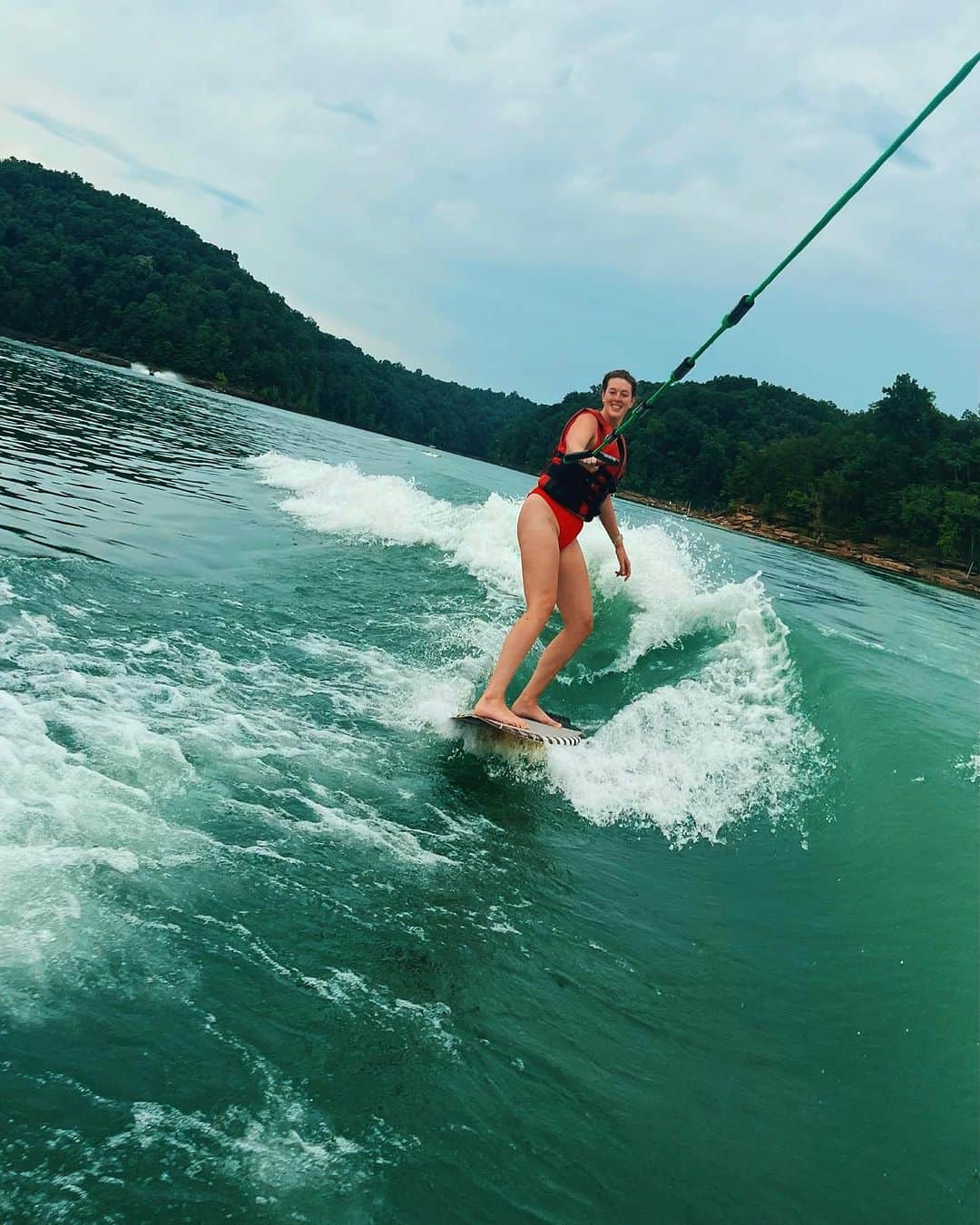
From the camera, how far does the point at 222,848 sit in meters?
3.38

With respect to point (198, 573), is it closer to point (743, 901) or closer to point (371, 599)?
point (371, 599)

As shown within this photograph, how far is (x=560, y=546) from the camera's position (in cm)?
564

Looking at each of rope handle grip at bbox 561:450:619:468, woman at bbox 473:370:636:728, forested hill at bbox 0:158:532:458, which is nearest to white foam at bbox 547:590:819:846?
woman at bbox 473:370:636:728

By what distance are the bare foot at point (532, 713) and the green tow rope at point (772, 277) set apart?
5.39 feet

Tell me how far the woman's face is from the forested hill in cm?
10357

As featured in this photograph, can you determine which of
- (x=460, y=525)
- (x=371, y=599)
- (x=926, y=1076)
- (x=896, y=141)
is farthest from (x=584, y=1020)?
(x=460, y=525)

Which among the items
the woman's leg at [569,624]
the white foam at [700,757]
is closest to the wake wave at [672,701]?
the white foam at [700,757]

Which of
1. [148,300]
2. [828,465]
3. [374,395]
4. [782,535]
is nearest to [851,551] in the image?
[782,535]

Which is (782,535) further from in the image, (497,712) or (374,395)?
(374,395)

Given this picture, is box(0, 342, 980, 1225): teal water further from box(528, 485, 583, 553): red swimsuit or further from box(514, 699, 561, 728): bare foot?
box(528, 485, 583, 553): red swimsuit

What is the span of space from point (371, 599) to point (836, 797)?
4.76 m

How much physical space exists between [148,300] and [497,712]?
113 m

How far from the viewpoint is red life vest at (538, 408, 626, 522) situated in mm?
5500

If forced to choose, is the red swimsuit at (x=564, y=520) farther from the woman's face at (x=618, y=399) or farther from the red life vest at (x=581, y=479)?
the woman's face at (x=618, y=399)
